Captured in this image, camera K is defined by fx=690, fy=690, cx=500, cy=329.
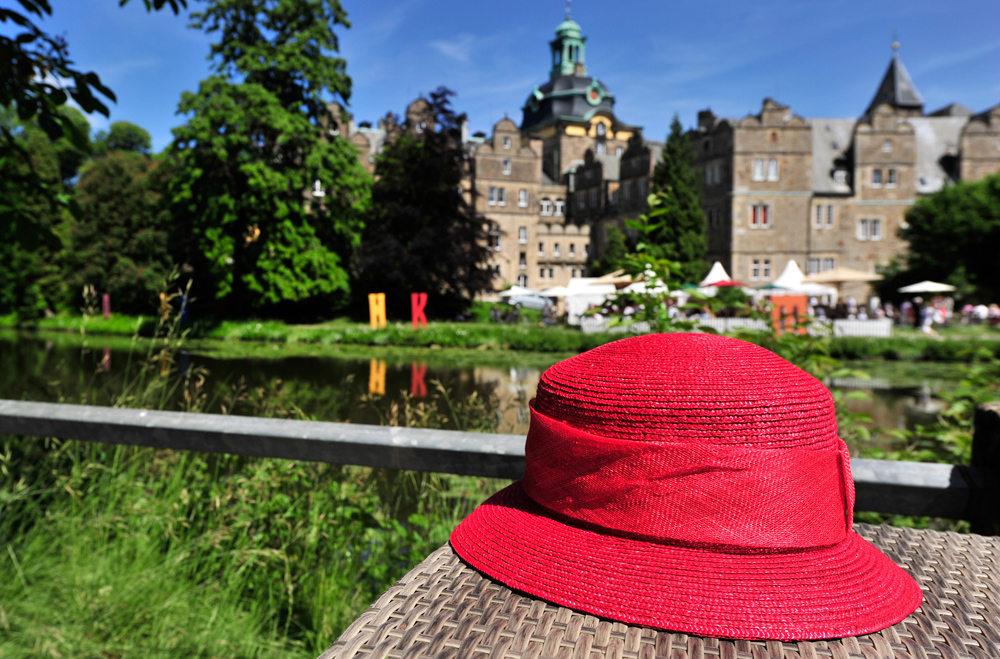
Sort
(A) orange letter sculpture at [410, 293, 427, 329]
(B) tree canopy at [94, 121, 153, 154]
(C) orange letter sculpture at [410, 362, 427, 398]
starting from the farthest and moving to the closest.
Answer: (B) tree canopy at [94, 121, 153, 154] < (A) orange letter sculpture at [410, 293, 427, 329] < (C) orange letter sculpture at [410, 362, 427, 398]

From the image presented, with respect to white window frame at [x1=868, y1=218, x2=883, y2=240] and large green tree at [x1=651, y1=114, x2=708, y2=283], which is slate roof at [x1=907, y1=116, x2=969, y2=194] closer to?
white window frame at [x1=868, y1=218, x2=883, y2=240]

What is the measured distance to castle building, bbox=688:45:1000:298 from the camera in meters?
46.7

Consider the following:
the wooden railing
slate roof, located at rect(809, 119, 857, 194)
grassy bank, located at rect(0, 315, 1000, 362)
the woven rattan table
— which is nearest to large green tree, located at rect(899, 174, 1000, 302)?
slate roof, located at rect(809, 119, 857, 194)

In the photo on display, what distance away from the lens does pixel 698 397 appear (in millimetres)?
816

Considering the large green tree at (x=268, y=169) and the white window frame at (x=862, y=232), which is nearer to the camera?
the large green tree at (x=268, y=169)

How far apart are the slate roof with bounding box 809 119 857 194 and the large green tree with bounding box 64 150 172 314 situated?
41.2 metres

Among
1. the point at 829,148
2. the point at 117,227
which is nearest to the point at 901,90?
the point at 829,148

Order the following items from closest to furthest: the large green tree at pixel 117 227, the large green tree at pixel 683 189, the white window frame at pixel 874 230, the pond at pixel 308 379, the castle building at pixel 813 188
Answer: the pond at pixel 308 379
the large green tree at pixel 117 227
the large green tree at pixel 683 189
the castle building at pixel 813 188
the white window frame at pixel 874 230

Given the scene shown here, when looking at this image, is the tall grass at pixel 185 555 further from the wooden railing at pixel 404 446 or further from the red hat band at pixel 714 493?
the red hat band at pixel 714 493

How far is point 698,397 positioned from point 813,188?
51.9 m

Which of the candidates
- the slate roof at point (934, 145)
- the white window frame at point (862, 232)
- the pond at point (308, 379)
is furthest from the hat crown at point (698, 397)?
the slate roof at point (934, 145)

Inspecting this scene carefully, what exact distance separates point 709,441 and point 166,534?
2499mm

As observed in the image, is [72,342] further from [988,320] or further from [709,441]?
[988,320]

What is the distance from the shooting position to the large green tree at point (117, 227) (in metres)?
33.7
